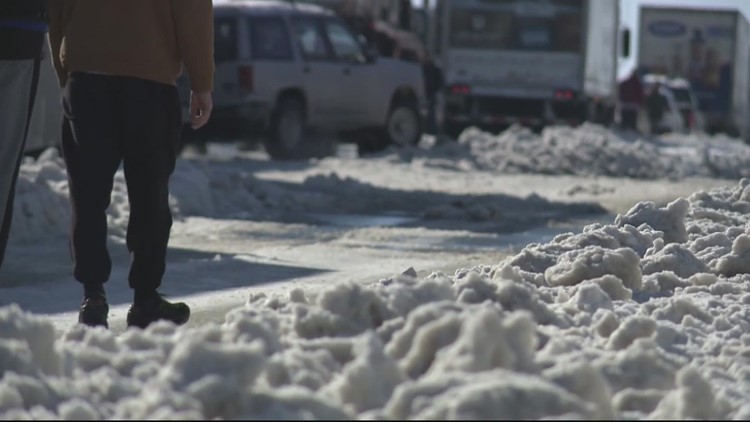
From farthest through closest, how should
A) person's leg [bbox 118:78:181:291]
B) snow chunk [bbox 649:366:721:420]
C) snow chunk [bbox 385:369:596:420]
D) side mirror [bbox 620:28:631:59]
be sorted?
side mirror [bbox 620:28:631:59], person's leg [bbox 118:78:181:291], snow chunk [bbox 649:366:721:420], snow chunk [bbox 385:369:596:420]

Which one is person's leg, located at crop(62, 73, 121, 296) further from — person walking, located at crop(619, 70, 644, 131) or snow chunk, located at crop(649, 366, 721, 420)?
person walking, located at crop(619, 70, 644, 131)

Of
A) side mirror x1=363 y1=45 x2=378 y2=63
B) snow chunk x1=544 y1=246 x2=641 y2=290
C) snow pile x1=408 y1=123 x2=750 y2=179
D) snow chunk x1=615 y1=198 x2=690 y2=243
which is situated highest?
snow chunk x1=544 y1=246 x2=641 y2=290

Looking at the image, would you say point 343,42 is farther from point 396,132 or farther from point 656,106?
point 656,106

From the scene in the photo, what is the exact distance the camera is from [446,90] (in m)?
32.2

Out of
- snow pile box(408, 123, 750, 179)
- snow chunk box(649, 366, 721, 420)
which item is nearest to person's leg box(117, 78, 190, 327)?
snow chunk box(649, 366, 721, 420)

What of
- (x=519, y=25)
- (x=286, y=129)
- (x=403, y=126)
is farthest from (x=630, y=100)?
(x=286, y=129)

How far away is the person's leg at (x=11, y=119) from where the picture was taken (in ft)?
23.6

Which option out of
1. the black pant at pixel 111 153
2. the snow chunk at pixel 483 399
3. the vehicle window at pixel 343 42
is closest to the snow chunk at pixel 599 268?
the black pant at pixel 111 153

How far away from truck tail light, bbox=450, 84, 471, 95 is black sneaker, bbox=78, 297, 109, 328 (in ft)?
83.2

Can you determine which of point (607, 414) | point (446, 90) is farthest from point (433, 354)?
point (446, 90)

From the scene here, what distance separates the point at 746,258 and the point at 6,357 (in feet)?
12.9

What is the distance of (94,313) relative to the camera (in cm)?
689

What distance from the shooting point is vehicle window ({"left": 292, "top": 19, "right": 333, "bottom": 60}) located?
22891 millimetres

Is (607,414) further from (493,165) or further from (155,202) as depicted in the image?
(493,165)
